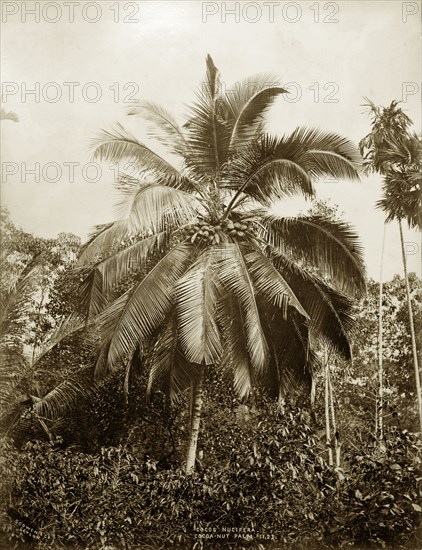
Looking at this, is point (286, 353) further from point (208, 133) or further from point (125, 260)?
point (208, 133)

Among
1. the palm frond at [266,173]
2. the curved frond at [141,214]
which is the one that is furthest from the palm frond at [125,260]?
the palm frond at [266,173]

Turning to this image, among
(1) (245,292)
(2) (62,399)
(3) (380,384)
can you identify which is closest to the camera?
(3) (380,384)

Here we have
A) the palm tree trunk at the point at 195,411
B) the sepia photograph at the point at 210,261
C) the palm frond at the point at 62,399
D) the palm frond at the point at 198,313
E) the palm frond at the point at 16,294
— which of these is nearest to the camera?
the sepia photograph at the point at 210,261

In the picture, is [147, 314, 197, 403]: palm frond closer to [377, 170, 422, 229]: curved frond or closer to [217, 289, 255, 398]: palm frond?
[217, 289, 255, 398]: palm frond

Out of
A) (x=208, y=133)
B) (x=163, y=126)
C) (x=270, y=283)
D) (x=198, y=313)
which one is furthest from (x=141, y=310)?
(x=208, y=133)

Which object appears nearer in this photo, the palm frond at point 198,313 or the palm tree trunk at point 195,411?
the palm frond at point 198,313

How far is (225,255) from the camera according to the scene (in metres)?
8.67

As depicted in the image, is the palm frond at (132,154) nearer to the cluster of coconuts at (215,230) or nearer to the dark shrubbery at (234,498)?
the cluster of coconuts at (215,230)

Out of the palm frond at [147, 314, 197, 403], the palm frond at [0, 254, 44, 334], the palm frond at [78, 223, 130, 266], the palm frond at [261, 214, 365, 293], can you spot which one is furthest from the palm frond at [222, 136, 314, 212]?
the palm frond at [0, 254, 44, 334]

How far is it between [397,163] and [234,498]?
452 centimetres

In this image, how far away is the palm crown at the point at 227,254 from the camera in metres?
8.30

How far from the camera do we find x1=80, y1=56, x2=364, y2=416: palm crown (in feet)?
27.2

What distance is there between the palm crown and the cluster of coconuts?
0.06 feet

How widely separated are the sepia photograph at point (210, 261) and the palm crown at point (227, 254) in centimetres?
3
